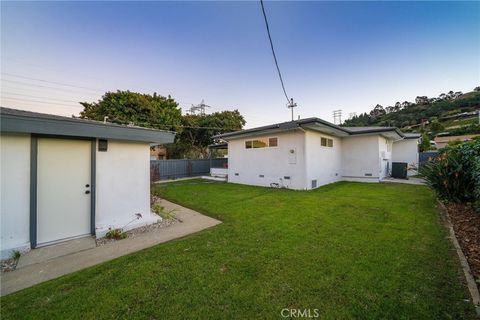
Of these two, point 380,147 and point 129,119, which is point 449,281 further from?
point 129,119

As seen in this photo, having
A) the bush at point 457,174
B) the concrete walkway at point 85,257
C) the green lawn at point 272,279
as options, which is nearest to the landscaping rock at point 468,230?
the green lawn at point 272,279

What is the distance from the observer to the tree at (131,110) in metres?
15.4

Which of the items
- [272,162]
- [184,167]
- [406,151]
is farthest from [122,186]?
[406,151]

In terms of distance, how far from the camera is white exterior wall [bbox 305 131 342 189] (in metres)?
9.46

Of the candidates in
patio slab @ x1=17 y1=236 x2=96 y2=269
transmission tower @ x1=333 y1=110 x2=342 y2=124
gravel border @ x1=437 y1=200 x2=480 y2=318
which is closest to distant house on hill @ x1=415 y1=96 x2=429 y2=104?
transmission tower @ x1=333 y1=110 x2=342 y2=124

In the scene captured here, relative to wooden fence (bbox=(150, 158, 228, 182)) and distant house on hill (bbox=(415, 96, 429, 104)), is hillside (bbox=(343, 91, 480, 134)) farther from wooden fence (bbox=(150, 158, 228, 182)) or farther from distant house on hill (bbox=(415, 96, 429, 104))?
wooden fence (bbox=(150, 158, 228, 182))

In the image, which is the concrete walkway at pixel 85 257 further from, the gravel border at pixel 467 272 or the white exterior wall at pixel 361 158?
the white exterior wall at pixel 361 158

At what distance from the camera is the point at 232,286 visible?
2332mm

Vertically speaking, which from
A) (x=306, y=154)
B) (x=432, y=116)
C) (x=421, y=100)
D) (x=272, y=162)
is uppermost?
(x=421, y=100)

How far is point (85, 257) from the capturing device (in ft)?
10.8

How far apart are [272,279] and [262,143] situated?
352 inches

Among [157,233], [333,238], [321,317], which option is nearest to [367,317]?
[321,317]

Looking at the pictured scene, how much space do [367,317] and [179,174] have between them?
52.0ft

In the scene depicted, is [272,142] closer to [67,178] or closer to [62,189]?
[67,178]
